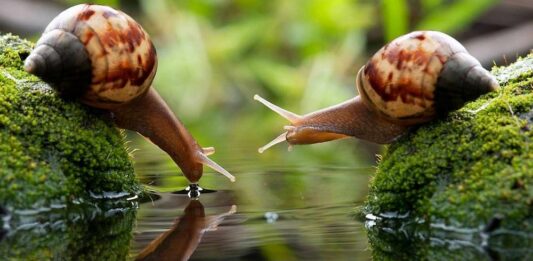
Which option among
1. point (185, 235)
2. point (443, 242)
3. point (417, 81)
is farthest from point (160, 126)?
point (443, 242)

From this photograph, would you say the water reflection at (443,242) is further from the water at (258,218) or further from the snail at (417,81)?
the snail at (417,81)

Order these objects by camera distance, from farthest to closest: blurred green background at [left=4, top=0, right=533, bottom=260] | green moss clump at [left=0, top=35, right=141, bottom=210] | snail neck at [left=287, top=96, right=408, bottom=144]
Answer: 1. blurred green background at [left=4, top=0, right=533, bottom=260]
2. snail neck at [left=287, top=96, right=408, bottom=144]
3. green moss clump at [left=0, top=35, right=141, bottom=210]

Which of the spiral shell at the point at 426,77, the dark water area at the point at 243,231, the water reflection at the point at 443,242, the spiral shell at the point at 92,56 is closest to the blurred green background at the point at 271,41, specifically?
the dark water area at the point at 243,231

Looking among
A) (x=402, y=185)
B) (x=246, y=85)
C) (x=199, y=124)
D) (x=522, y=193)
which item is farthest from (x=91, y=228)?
(x=246, y=85)

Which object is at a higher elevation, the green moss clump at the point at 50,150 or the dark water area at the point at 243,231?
the green moss clump at the point at 50,150

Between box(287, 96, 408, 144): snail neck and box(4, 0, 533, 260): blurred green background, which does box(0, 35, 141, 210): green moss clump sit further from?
box(4, 0, 533, 260): blurred green background

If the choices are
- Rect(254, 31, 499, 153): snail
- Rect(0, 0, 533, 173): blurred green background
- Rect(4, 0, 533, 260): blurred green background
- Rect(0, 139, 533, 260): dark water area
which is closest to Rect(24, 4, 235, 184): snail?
Rect(0, 139, 533, 260): dark water area
